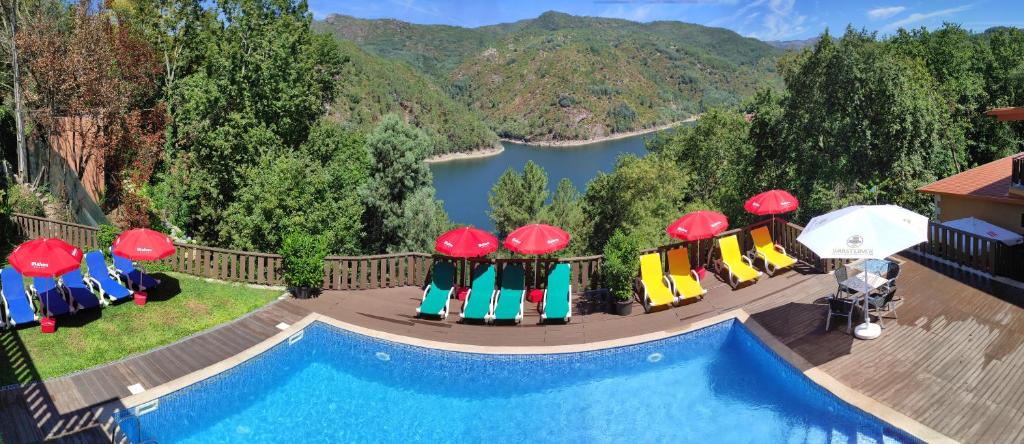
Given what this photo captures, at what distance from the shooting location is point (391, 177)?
25875 millimetres

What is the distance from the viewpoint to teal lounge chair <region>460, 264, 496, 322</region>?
34.8ft

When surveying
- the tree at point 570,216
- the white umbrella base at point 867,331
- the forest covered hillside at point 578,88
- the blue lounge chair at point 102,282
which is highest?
the forest covered hillside at point 578,88

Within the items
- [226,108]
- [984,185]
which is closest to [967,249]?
[984,185]

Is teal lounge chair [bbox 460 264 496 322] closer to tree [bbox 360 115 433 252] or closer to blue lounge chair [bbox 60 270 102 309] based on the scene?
blue lounge chair [bbox 60 270 102 309]

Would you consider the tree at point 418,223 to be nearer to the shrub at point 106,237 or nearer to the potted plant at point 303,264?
the shrub at point 106,237

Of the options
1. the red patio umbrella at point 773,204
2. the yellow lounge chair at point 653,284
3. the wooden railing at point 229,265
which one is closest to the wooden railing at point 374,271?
the wooden railing at point 229,265

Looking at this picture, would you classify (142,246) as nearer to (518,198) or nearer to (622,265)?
(622,265)

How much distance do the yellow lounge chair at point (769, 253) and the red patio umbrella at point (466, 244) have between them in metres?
5.22

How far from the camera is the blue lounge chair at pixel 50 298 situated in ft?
31.7

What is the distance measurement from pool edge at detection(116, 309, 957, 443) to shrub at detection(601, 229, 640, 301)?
100 centimetres

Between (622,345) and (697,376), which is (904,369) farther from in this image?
(622,345)

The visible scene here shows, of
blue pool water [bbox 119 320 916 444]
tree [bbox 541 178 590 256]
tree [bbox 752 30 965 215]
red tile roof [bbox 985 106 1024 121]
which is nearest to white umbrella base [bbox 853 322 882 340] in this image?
blue pool water [bbox 119 320 916 444]

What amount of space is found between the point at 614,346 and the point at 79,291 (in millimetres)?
8847

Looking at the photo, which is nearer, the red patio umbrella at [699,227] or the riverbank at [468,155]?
the red patio umbrella at [699,227]
